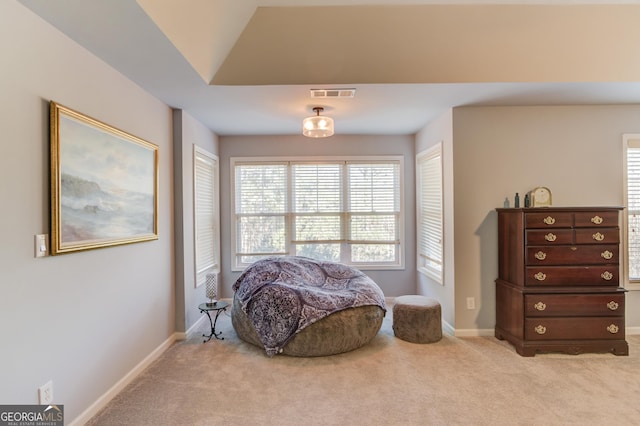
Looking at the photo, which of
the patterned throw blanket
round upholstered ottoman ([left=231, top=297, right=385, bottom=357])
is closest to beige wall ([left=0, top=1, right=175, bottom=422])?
the patterned throw blanket

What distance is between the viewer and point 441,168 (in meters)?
3.70

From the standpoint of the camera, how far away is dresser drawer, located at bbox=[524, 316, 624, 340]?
2900 millimetres

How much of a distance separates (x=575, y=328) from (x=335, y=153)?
11.0 ft

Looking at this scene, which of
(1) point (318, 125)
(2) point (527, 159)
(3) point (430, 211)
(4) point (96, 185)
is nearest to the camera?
(4) point (96, 185)

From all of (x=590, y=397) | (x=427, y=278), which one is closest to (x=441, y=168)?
(x=427, y=278)

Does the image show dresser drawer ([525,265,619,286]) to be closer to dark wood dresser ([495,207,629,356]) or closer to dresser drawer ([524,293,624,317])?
dark wood dresser ([495,207,629,356])

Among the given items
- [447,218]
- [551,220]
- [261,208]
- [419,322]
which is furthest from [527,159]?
→ [261,208]

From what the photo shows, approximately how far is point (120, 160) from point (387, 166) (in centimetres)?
340

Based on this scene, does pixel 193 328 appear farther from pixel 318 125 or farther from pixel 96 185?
pixel 318 125

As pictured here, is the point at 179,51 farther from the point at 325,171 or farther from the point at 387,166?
the point at 387,166

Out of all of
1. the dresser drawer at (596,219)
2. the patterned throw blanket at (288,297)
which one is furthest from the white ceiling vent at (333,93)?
the dresser drawer at (596,219)

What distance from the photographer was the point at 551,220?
2910 millimetres

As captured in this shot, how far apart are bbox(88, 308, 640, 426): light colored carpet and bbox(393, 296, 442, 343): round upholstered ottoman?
0.11 m

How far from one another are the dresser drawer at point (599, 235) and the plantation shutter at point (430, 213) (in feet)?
4.18
